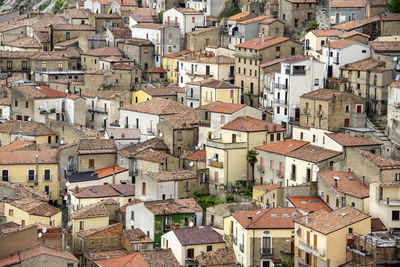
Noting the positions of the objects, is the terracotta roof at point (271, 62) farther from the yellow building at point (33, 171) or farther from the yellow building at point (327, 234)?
the yellow building at point (327, 234)

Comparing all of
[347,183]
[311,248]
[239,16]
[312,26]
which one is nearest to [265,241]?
[311,248]

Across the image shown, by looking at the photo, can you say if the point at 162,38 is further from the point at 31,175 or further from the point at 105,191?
the point at 105,191

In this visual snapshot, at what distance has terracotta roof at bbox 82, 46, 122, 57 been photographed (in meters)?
106

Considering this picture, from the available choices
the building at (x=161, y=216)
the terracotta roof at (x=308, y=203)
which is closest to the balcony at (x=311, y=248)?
the terracotta roof at (x=308, y=203)

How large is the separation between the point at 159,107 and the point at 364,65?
1579 cm

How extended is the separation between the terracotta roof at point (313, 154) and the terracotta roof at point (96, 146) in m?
14.6

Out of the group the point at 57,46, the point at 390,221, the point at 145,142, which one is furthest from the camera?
the point at 57,46

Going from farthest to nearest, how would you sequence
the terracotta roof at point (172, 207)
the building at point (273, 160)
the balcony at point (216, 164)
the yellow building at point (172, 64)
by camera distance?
the yellow building at point (172, 64), the balcony at point (216, 164), the building at point (273, 160), the terracotta roof at point (172, 207)

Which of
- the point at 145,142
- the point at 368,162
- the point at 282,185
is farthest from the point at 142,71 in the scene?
the point at 368,162

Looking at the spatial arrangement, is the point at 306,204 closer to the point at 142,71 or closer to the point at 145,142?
the point at 145,142

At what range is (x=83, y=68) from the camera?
107188 millimetres

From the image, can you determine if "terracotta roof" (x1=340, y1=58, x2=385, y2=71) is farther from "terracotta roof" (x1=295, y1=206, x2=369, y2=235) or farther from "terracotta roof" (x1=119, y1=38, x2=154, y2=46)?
"terracotta roof" (x1=119, y1=38, x2=154, y2=46)

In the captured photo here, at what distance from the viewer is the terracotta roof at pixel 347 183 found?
6906 cm

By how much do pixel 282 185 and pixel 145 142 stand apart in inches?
497
